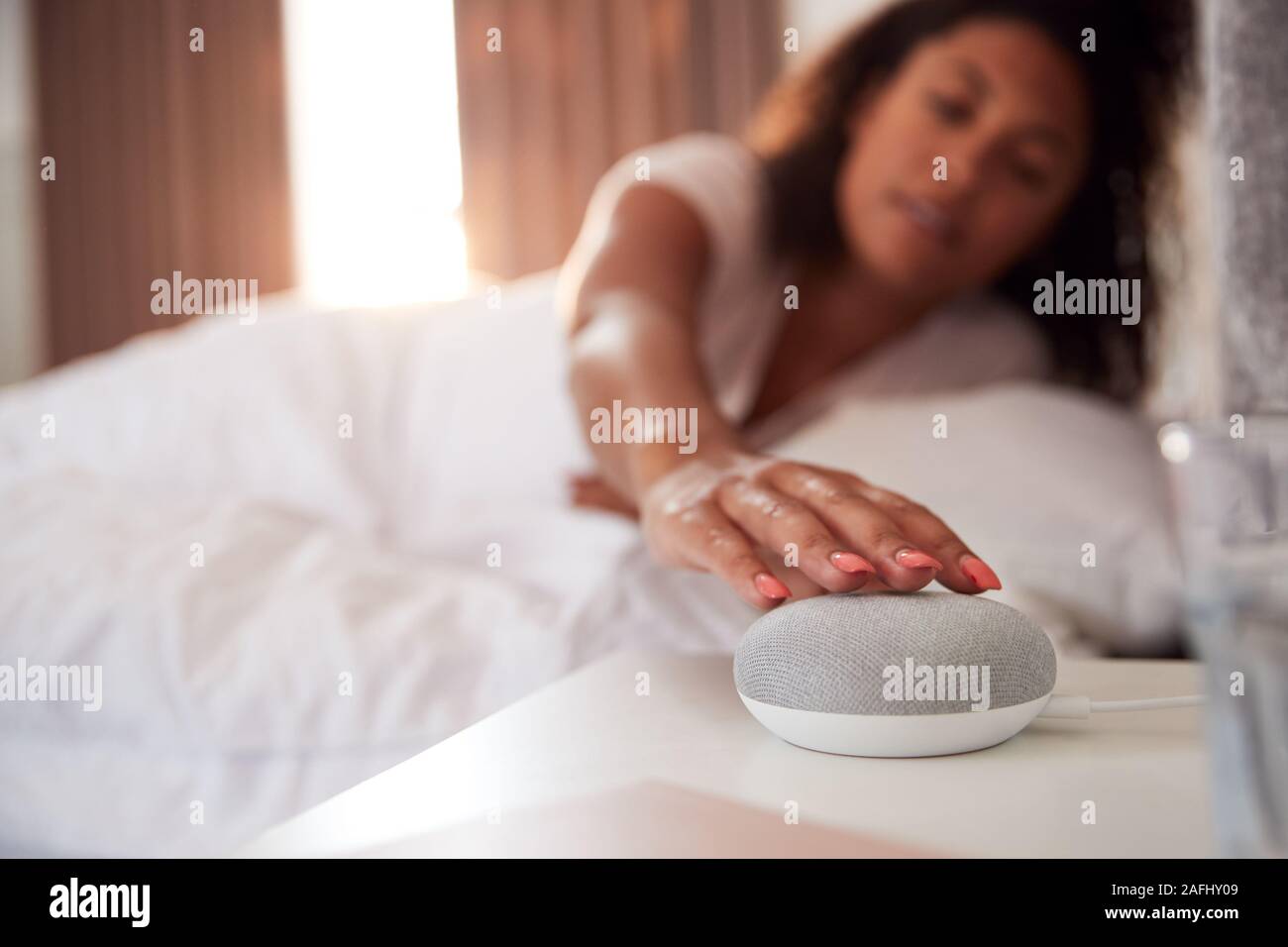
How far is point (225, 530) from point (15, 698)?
0.51 feet

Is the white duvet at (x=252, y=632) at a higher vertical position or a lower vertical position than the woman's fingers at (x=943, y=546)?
lower

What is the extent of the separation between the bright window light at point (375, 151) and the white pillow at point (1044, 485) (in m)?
1.05

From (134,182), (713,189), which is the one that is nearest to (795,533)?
(713,189)

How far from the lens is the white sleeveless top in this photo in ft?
2.93

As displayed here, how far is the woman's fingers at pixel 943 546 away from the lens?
0.33 meters

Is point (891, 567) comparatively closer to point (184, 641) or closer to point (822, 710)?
point (822, 710)

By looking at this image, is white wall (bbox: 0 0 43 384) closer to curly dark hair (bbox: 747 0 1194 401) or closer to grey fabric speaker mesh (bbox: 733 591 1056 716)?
curly dark hair (bbox: 747 0 1194 401)

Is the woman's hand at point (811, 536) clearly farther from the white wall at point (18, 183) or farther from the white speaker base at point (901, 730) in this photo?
the white wall at point (18, 183)

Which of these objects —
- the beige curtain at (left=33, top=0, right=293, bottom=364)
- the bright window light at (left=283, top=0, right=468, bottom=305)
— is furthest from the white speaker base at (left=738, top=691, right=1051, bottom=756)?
the beige curtain at (left=33, top=0, right=293, bottom=364)

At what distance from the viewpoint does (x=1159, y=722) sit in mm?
332

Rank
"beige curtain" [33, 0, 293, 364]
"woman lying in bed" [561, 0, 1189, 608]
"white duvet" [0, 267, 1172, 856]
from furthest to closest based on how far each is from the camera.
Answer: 1. "beige curtain" [33, 0, 293, 364]
2. "woman lying in bed" [561, 0, 1189, 608]
3. "white duvet" [0, 267, 1172, 856]

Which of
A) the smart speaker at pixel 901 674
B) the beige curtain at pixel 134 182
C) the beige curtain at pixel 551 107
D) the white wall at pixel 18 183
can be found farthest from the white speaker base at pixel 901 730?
the white wall at pixel 18 183

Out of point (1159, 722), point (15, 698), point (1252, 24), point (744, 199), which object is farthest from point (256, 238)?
point (1159, 722)

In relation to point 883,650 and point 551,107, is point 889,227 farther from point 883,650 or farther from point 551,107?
point 551,107
